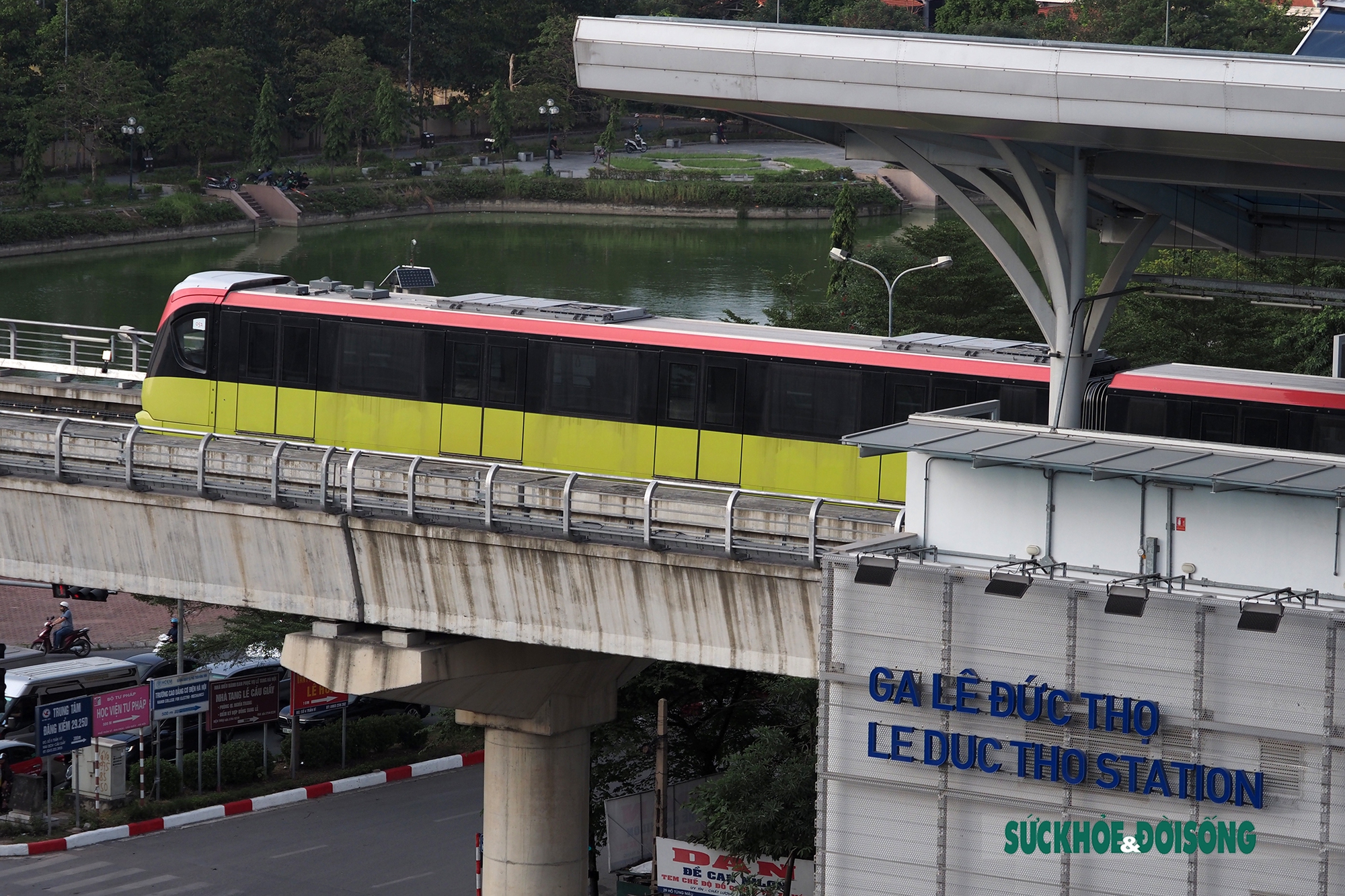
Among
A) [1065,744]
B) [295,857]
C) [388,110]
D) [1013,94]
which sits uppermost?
[388,110]

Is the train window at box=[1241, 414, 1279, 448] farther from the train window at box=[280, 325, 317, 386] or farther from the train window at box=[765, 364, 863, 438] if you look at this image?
the train window at box=[280, 325, 317, 386]

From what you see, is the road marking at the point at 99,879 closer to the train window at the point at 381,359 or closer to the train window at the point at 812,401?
the train window at the point at 381,359

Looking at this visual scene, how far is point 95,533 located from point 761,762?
7.56 meters

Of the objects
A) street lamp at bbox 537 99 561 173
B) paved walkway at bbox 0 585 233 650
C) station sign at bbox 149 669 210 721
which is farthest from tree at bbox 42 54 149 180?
station sign at bbox 149 669 210 721

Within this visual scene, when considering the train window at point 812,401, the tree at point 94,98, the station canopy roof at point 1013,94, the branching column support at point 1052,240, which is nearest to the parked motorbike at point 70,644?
the train window at point 812,401

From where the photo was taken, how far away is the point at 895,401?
20.2 m

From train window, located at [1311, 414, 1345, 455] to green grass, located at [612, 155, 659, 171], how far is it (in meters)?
75.5

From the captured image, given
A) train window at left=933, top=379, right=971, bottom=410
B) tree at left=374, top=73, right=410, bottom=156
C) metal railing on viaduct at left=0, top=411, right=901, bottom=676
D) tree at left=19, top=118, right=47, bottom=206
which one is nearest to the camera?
metal railing on viaduct at left=0, top=411, right=901, bottom=676

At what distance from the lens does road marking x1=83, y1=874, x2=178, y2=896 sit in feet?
75.7

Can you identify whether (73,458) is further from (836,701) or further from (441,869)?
(836,701)

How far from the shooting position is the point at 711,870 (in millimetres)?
19625

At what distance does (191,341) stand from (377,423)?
2.83 meters

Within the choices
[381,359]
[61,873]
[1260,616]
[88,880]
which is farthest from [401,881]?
[1260,616]

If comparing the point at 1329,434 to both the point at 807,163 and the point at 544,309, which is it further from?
the point at 807,163
